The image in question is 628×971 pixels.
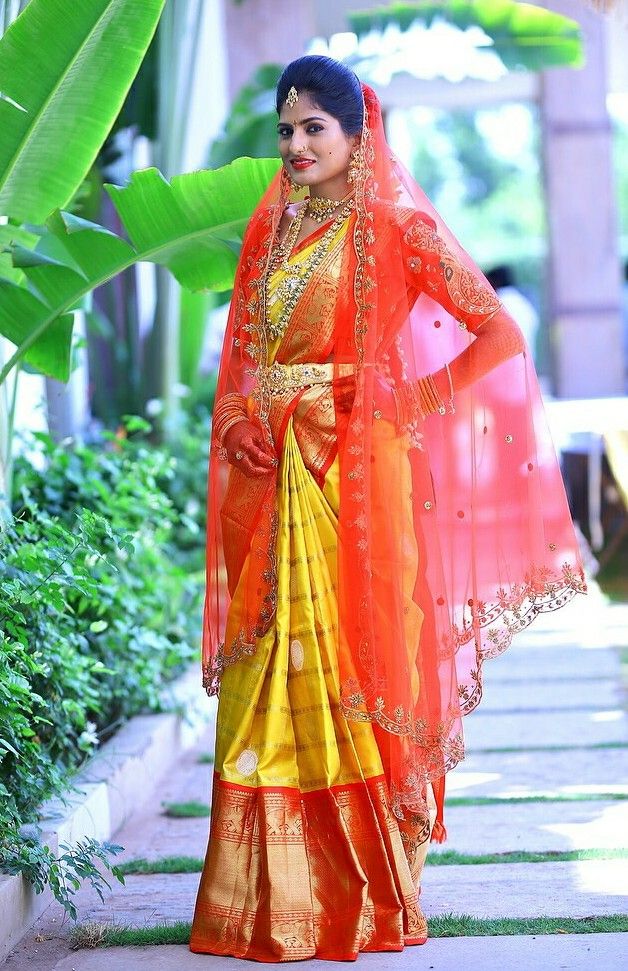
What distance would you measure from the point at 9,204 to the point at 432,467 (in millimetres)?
1660

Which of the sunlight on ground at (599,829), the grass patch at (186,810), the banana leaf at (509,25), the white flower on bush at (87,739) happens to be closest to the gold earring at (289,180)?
the white flower on bush at (87,739)

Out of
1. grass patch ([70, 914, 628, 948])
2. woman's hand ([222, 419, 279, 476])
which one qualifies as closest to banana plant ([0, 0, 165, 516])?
woman's hand ([222, 419, 279, 476])

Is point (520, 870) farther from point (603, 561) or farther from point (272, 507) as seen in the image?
point (603, 561)

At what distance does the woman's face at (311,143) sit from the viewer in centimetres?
297

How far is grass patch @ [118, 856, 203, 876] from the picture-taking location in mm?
3623

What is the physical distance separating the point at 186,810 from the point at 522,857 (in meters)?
1.22

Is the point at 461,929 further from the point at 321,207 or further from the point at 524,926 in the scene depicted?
the point at 321,207

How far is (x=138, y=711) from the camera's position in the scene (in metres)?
4.98

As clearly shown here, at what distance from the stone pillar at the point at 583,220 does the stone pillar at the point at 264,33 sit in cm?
208

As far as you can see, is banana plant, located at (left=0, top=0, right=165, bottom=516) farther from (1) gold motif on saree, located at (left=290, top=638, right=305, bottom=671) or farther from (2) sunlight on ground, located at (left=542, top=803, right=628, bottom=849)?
(2) sunlight on ground, located at (left=542, top=803, right=628, bottom=849)

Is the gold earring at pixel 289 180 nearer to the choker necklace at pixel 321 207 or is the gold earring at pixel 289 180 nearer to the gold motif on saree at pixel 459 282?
the choker necklace at pixel 321 207

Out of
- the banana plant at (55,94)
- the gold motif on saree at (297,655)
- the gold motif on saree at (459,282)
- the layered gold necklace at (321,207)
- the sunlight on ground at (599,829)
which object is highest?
the banana plant at (55,94)

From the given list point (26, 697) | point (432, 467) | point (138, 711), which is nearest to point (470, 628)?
point (432, 467)

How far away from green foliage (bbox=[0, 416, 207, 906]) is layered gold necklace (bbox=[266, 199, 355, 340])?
707 mm
